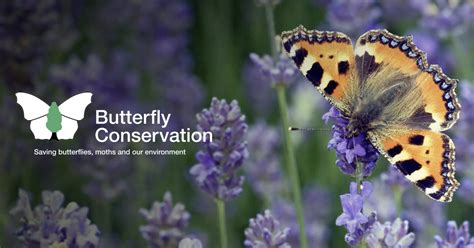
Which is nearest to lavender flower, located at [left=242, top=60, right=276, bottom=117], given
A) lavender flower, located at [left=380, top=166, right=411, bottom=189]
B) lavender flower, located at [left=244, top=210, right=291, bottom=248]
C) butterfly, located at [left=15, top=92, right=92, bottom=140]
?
butterfly, located at [left=15, top=92, right=92, bottom=140]

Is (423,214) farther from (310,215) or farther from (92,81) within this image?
(92,81)

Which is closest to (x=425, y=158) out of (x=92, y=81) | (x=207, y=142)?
(x=207, y=142)

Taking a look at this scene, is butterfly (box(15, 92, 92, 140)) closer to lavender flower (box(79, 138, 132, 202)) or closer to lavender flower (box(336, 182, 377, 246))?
lavender flower (box(79, 138, 132, 202))

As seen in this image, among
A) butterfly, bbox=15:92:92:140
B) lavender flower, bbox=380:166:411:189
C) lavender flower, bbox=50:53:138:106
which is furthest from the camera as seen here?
lavender flower, bbox=50:53:138:106

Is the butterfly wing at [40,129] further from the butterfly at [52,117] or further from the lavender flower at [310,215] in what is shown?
the lavender flower at [310,215]

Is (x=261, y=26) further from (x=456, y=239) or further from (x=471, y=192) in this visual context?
(x=456, y=239)
